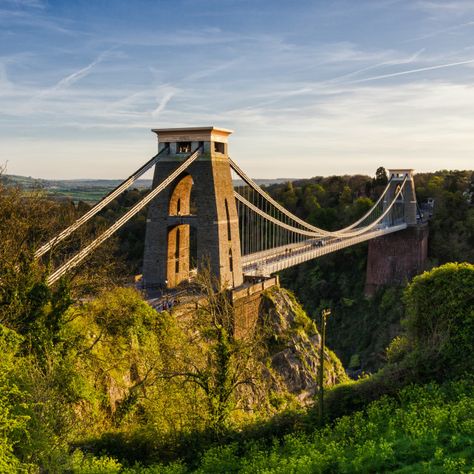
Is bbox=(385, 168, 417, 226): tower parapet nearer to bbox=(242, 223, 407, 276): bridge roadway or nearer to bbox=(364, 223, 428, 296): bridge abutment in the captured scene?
bbox=(364, 223, 428, 296): bridge abutment

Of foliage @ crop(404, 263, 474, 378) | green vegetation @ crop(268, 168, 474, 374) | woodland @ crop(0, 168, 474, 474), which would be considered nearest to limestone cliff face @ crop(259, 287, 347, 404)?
woodland @ crop(0, 168, 474, 474)

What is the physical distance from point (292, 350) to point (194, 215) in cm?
644

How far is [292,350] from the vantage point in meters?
21.9

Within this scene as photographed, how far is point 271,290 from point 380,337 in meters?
17.2

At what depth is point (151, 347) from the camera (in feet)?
50.2

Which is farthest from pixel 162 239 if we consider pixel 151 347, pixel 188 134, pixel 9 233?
pixel 9 233

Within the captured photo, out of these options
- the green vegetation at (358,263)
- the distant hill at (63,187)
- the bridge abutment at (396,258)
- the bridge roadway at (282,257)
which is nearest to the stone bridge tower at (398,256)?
the bridge abutment at (396,258)

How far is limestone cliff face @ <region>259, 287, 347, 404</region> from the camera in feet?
68.7

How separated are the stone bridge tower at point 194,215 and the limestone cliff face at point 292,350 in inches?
81.5

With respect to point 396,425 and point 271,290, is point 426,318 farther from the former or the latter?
point 271,290

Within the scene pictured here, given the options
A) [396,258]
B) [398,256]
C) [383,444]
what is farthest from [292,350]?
[398,256]

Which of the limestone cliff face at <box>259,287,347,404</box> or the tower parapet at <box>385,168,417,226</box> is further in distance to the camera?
the tower parapet at <box>385,168,417,226</box>

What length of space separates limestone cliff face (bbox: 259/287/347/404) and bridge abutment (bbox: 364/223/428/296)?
20.0 metres

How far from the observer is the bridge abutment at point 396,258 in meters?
43.3
